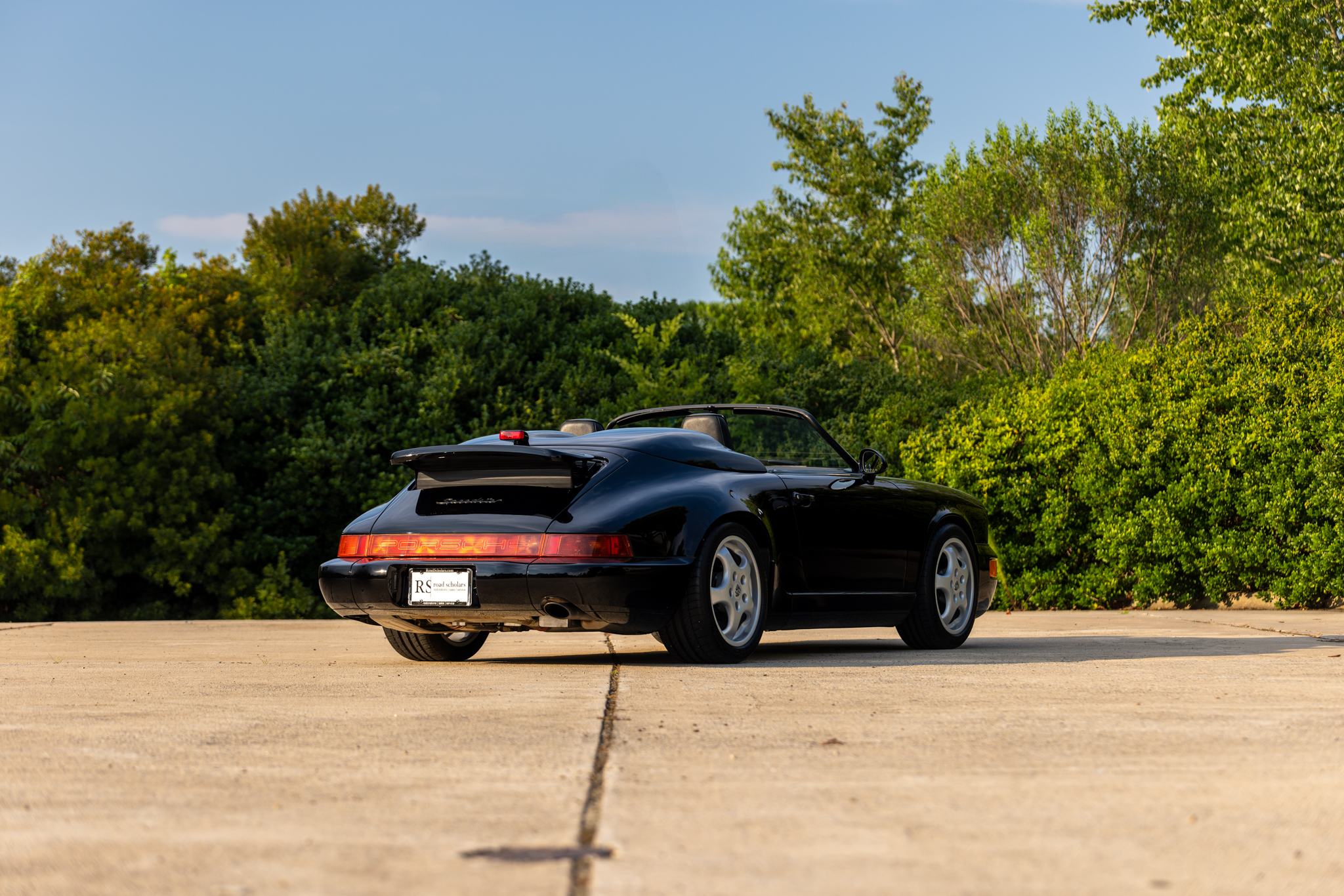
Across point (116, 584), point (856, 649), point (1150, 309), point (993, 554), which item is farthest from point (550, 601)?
point (1150, 309)

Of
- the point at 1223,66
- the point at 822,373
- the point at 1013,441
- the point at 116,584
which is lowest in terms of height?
the point at 116,584

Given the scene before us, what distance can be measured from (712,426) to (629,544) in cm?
150

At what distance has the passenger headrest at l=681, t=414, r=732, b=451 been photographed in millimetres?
8219

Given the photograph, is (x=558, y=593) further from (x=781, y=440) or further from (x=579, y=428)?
(x=781, y=440)

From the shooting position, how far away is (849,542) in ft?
27.3

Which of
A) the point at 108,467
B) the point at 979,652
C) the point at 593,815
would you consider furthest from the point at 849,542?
the point at 108,467

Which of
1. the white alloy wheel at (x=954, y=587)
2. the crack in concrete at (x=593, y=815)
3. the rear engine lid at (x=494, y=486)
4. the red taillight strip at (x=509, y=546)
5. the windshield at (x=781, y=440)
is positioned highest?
the windshield at (x=781, y=440)

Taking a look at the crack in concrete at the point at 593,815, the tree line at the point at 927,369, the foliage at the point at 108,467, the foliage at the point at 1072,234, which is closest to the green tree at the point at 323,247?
the tree line at the point at 927,369

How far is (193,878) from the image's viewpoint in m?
2.79

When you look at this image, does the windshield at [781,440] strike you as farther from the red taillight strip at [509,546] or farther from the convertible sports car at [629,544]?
the red taillight strip at [509,546]

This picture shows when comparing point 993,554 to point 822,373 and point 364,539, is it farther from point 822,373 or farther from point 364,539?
point 822,373

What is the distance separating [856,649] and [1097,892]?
6422mm

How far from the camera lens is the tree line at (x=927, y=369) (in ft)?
50.1

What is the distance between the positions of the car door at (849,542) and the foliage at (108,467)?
18.0m
